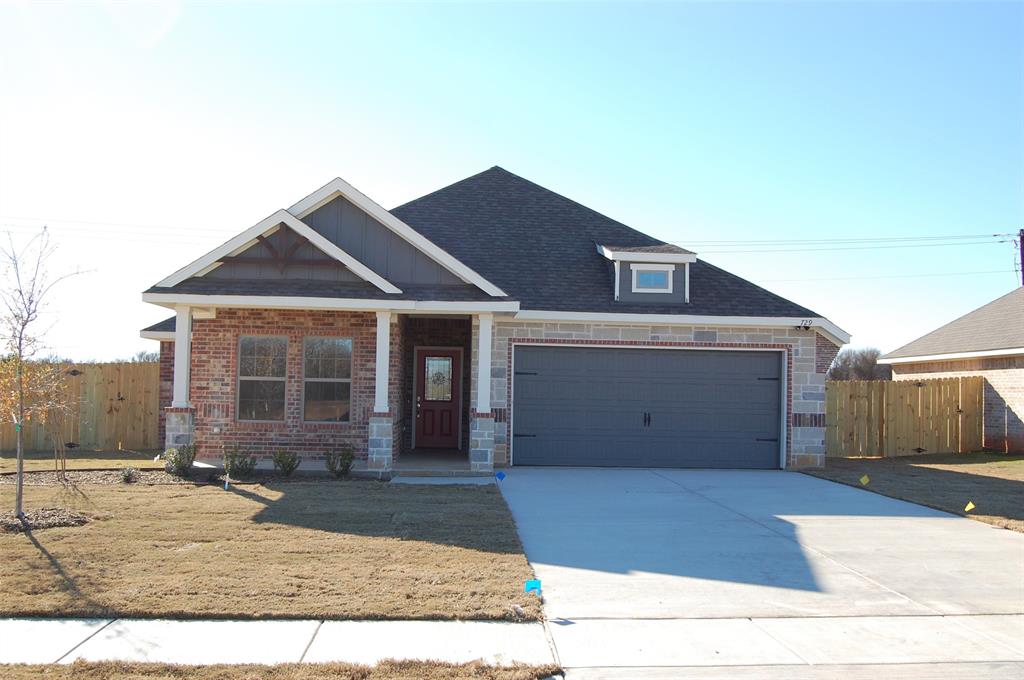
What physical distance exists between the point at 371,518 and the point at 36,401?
430 cm

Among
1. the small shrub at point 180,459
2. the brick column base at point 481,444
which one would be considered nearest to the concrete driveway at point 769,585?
the brick column base at point 481,444

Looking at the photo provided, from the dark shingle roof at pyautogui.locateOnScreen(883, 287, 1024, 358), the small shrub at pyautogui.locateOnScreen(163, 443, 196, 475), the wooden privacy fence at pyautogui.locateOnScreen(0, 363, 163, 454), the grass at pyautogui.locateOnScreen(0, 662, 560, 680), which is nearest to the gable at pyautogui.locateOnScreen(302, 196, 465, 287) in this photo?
the small shrub at pyautogui.locateOnScreen(163, 443, 196, 475)

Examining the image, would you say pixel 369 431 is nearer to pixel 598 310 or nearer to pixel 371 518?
pixel 371 518

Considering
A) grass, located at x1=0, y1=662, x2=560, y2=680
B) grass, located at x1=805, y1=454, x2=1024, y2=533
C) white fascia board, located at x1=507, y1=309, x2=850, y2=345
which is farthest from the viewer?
white fascia board, located at x1=507, y1=309, x2=850, y2=345

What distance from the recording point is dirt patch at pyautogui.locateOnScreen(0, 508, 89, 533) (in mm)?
8492

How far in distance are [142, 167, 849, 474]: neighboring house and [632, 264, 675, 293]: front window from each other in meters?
0.03

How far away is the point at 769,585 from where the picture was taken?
7.01 m

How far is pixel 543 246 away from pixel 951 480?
9.33 meters

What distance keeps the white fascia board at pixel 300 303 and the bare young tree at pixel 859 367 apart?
3933 cm

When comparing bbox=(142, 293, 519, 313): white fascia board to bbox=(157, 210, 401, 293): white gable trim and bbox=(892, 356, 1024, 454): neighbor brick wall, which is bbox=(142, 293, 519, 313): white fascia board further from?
bbox=(892, 356, 1024, 454): neighbor brick wall

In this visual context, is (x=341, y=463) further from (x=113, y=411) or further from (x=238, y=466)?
(x=113, y=411)

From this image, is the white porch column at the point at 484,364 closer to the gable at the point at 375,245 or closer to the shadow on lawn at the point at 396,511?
the gable at the point at 375,245

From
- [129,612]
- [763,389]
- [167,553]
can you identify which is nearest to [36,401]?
[167,553]

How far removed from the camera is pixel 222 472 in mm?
13023
